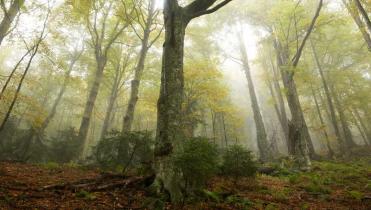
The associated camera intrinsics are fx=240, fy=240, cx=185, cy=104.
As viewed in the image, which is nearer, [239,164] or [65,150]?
[239,164]

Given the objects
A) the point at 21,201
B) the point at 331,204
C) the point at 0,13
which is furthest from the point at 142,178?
the point at 0,13

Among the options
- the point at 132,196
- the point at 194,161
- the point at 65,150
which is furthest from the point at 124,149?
the point at 65,150

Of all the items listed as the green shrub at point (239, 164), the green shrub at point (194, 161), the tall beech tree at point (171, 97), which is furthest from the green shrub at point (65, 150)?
the green shrub at point (194, 161)

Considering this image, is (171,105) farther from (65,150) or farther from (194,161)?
(65,150)

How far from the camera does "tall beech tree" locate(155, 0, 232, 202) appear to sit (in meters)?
4.73

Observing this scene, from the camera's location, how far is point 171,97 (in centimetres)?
534

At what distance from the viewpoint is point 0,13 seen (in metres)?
13.3

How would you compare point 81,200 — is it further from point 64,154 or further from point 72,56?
point 72,56

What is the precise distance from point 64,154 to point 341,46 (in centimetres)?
2204

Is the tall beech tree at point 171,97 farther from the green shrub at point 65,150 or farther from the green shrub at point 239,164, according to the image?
the green shrub at point 65,150

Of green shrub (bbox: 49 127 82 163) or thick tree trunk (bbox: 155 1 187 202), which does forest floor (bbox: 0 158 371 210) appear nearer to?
thick tree trunk (bbox: 155 1 187 202)

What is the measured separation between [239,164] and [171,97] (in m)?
2.94

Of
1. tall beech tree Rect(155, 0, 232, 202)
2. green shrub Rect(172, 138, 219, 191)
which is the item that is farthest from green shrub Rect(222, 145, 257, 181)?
tall beech tree Rect(155, 0, 232, 202)

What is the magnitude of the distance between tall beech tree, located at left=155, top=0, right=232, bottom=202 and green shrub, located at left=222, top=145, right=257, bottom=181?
7.58 ft
